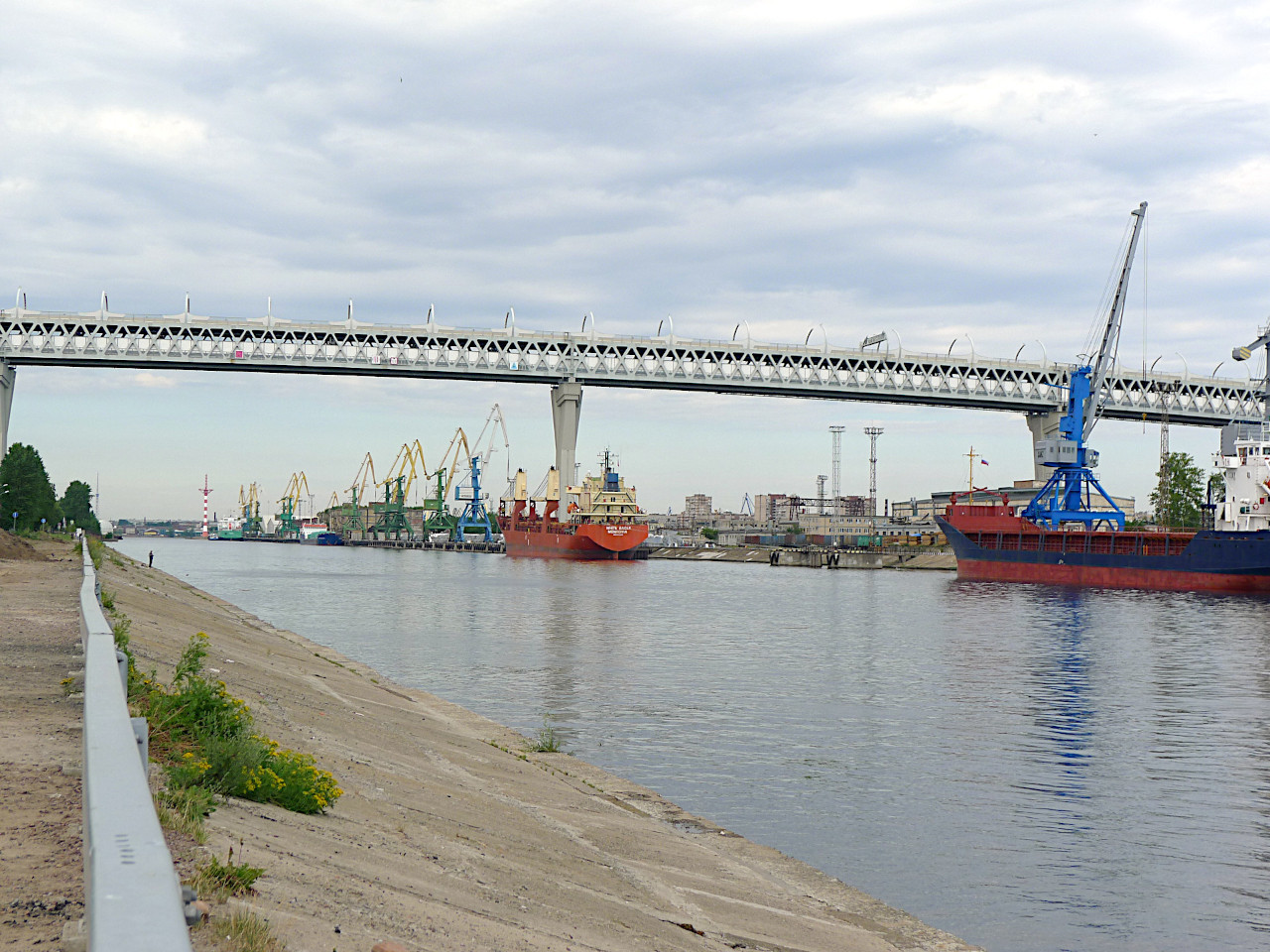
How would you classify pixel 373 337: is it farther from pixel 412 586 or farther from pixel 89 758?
pixel 89 758

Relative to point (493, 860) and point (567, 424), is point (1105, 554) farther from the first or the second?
point (493, 860)

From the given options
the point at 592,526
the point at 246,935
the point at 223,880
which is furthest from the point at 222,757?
the point at 592,526

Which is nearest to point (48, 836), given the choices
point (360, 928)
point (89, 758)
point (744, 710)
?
point (360, 928)

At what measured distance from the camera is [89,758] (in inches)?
179

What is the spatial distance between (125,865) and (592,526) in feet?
471

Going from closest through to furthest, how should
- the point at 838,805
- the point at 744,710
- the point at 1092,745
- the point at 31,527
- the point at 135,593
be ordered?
the point at 838,805, the point at 1092,745, the point at 744,710, the point at 135,593, the point at 31,527

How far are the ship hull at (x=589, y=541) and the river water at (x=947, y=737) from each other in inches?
3555

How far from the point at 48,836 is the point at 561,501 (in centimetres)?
13705

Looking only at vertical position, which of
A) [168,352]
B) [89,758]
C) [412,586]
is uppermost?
[168,352]

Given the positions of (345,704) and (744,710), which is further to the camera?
(744,710)

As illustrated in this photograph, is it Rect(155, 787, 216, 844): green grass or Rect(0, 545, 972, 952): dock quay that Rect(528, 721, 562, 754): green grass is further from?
Rect(155, 787, 216, 844): green grass

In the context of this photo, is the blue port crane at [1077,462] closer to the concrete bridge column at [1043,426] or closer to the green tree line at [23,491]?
the concrete bridge column at [1043,426]

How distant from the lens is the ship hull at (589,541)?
147375 mm

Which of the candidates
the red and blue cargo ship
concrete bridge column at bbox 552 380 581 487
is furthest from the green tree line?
the red and blue cargo ship
